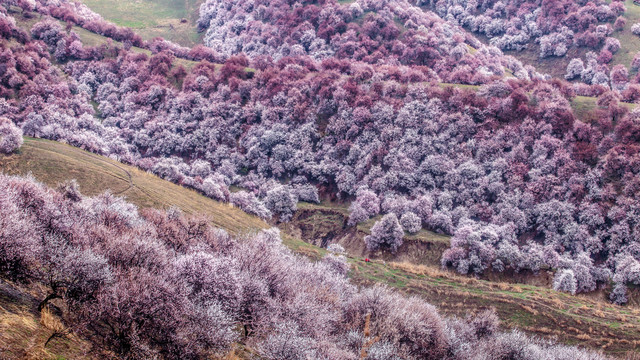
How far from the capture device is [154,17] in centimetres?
11762

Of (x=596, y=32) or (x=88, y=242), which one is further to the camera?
(x=596, y=32)

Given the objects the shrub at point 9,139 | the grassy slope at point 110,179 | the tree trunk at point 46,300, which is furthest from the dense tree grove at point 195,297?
the shrub at point 9,139

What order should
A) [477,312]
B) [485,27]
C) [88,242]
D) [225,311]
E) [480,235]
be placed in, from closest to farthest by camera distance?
[225,311] < [88,242] < [477,312] < [480,235] < [485,27]

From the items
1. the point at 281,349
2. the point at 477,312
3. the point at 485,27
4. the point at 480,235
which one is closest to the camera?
the point at 281,349

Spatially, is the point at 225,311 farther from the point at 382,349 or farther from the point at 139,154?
the point at 139,154

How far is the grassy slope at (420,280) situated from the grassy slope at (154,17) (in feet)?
227

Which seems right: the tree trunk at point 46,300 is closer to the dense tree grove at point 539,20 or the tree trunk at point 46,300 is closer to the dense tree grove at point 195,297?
the dense tree grove at point 195,297

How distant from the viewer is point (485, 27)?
104375mm


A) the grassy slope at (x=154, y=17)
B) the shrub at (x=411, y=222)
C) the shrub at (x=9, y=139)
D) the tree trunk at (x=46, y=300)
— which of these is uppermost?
the grassy slope at (x=154, y=17)

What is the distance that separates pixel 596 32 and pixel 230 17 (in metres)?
88.0

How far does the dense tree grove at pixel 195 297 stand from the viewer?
1873 cm

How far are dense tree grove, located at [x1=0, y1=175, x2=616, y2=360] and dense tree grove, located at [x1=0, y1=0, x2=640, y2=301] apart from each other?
55.6ft

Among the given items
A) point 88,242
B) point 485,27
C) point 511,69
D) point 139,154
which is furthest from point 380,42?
point 88,242

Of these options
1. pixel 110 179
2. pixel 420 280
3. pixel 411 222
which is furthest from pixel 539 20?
pixel 110 179
